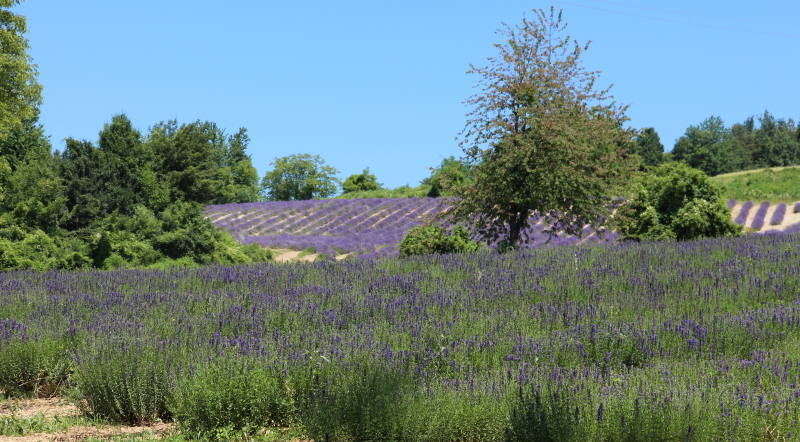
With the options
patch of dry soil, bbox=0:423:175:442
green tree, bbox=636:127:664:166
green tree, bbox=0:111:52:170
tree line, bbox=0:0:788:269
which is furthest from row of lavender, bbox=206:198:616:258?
green tree, bbox=636:127:664:166

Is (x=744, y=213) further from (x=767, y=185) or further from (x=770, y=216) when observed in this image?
(x=767, y=185)

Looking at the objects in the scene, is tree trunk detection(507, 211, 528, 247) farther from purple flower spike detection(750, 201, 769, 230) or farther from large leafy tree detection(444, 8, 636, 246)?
purple flower spike detection(750, 201, 769, 230)

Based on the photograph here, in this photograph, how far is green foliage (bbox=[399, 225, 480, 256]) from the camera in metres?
16.3

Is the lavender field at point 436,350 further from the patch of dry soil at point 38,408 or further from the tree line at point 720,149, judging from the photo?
the tree line at point 720,149

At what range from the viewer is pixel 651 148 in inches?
2810

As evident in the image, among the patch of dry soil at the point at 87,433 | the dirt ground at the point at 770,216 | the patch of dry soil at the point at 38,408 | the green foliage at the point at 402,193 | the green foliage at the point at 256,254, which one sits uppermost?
the green foliage at the point at 402,193

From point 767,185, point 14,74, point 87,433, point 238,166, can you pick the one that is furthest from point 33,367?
point 238,166

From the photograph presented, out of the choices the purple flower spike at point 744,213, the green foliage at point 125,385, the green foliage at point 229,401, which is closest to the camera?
the green foliage at point 229,401

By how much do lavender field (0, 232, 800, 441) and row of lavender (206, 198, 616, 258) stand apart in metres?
15.6

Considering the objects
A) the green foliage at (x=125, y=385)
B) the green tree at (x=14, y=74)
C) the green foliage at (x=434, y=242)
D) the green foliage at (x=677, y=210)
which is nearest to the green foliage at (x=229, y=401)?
the green foliage at (x=125, y=385)

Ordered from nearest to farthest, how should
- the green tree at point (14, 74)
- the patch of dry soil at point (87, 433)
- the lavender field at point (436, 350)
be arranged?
the lavender field at point (436, 350)
the patch of dry soil at point (87, 433)
the green tree at point (14, 74)

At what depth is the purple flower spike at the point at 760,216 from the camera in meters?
26.8

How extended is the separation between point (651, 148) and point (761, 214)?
43384 mm

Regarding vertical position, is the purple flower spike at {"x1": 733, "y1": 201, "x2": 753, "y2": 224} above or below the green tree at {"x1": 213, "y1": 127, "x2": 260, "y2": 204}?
below
